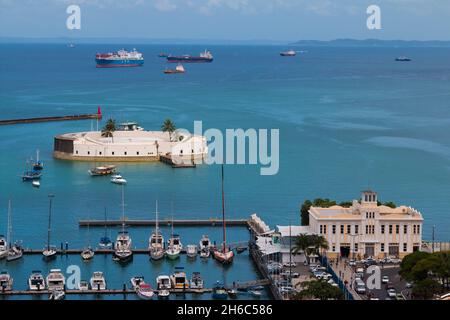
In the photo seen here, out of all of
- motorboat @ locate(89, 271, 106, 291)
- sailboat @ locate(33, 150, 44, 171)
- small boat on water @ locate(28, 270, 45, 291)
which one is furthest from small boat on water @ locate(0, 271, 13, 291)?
sailboat @ locate(33, 150, 44, 171)

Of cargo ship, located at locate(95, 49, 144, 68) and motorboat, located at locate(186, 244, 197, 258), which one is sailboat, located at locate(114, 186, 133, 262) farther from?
cargo ship, located at locate(95, 49, 144, 68)

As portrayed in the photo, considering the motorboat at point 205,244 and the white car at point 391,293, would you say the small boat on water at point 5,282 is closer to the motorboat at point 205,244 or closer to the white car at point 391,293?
the motorboat at point 205,244

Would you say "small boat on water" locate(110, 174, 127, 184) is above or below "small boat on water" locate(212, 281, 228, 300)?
above

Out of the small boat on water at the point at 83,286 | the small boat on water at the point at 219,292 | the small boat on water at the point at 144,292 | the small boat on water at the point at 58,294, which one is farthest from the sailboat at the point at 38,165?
the small boat on water at the point at 219,292

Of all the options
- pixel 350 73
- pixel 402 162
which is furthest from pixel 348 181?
pixel 350 73

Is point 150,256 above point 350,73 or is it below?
below

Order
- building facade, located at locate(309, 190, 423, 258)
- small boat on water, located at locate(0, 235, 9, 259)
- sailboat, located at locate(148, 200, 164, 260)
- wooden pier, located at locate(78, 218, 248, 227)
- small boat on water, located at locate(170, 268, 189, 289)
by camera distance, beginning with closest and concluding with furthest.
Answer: small boat on water, located at locate(170, 268, 189, 289)
building facade, located at locate(309, 190, 423, 258)
sailboat, located at locate(148, 200, 164, 260)
small boat on water, located at locate(0, 235, 9, 259)
wooden pier, located at locate(78, 218, 248, 227)

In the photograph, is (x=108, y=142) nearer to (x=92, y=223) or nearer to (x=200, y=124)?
(x=200, y=124)
